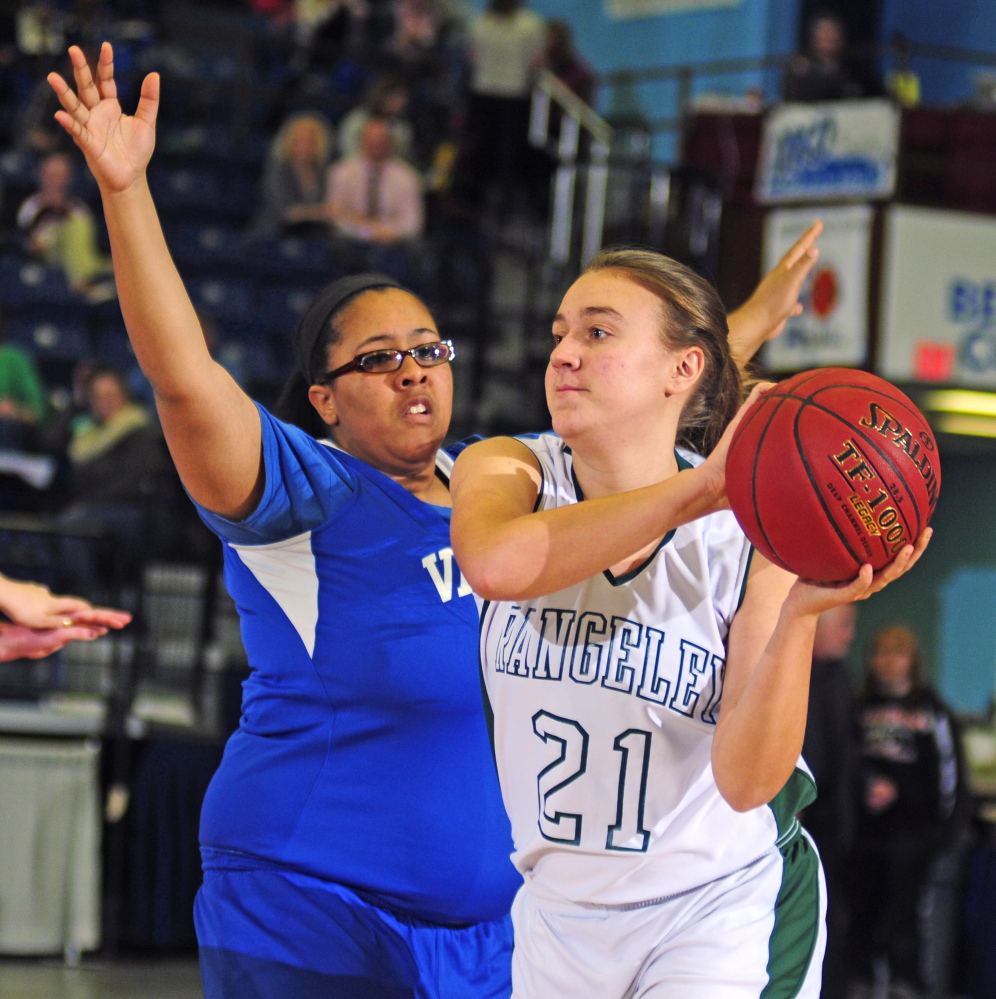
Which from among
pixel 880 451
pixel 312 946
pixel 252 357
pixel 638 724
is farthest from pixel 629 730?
pixel 252 357

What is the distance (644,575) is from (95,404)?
5.20 meters

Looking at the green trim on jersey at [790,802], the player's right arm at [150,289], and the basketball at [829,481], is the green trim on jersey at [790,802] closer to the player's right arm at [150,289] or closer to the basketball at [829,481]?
the basketball at [829,481]

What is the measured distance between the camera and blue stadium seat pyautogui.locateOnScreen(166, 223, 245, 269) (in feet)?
29.3

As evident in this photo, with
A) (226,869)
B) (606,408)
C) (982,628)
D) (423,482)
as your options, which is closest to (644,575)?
(606,408)

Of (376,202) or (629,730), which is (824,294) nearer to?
Result: (376,202)

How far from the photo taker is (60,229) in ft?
28.1

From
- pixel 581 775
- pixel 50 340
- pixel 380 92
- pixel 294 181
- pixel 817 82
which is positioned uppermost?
pixel 817 82

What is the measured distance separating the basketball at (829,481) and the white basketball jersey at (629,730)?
242mm

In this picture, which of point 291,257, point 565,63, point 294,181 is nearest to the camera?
point 291,257

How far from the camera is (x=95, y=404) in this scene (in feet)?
22.2

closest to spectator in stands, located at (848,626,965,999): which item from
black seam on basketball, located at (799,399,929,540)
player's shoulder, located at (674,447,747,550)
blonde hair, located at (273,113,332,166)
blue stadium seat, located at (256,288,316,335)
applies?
blue stadium seat, located at (256,288,316,335)

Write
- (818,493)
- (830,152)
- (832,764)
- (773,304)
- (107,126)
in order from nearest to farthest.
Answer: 1. (818,493)
2. (107,126)
3. (773,304)
4. (832,764)
5. (830,152)

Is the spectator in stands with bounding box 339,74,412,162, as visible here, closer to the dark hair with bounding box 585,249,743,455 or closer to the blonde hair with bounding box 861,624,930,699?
the blonde hair with bounding box 861,624,930,699

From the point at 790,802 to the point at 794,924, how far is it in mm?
172
